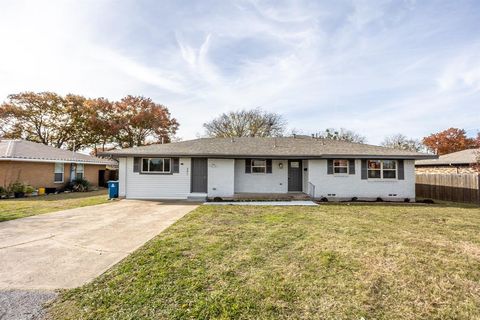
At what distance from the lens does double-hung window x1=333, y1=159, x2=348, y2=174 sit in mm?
13797

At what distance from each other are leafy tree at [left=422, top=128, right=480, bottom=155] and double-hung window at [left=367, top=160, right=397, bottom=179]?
92.2ft

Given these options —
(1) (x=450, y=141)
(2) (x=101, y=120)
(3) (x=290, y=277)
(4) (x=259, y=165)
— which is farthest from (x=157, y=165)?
(1) (x=450, y=141)

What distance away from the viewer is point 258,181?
48.2 feet

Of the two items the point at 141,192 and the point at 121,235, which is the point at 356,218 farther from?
the point at 141,192

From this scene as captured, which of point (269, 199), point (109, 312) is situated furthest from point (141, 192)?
point (109, 312)

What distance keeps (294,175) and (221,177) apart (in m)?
4.41

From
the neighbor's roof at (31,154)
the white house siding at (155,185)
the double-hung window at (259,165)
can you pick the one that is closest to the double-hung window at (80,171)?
the neighbor's roof at (31,154)

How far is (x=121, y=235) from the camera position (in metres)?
6.45

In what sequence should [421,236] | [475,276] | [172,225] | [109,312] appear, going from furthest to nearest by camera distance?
1. [172,225]
2. [421,236]
3. [475,276]
4. [109,312]

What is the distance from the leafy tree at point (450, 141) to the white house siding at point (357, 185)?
91.0ft

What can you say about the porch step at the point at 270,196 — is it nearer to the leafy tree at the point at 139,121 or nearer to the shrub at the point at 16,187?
the shrub at the point at 16,187

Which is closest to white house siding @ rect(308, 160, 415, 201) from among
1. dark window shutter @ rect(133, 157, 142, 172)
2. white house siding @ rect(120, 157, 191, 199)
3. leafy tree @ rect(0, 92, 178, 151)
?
white house siding @ rect(120, 157, 191, 199)

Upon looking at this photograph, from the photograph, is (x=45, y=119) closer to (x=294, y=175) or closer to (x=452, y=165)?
(x=294, y=175)

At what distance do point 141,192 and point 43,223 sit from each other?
6.11 m
